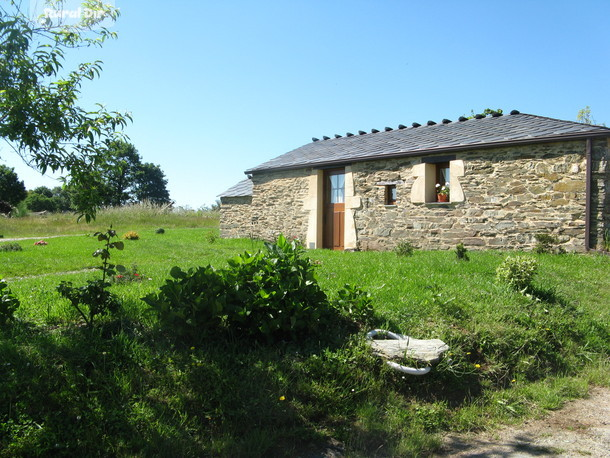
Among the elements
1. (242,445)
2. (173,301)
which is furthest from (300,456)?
(173,301)

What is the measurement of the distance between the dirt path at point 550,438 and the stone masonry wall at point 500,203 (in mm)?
6924

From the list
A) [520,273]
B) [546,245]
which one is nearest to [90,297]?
[520,273]

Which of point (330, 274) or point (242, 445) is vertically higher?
point (330, 274)

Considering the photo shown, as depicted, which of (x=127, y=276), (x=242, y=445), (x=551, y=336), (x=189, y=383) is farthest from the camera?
(x=127, y=276)

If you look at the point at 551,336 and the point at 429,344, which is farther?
the point at 551,336

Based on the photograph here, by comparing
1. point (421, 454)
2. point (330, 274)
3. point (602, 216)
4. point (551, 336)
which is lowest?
point (421, 454)

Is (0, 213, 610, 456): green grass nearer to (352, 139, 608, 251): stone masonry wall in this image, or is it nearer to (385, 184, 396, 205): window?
(352, 139, 608, 251): stone masonry wall

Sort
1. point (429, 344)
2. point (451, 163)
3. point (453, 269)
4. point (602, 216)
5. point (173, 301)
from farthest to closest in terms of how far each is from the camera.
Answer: point (451, 163)
point (602, 216)
point (453, 269)
point (429, 344)
point (173, 301)

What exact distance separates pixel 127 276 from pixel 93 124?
3.25 m

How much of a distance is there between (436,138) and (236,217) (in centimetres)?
850

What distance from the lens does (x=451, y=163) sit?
36.9 feet

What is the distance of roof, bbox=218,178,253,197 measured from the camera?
55.9 ft

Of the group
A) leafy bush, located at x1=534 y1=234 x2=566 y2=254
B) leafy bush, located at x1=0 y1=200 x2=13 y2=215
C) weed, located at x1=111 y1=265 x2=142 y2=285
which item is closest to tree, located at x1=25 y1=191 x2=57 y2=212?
leafy bush, located at x1=0 y1=200 x2=13 y2=215

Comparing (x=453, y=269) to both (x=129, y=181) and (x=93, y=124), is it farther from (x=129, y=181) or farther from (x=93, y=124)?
(x=129, y=181)
